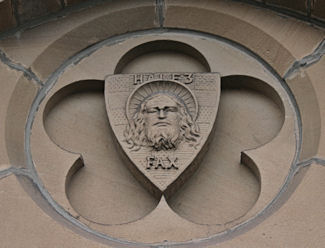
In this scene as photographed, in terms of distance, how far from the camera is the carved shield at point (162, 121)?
3.41 metres

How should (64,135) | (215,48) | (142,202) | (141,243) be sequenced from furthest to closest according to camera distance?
(215,48) → (64,135) → (142,202) → (141,243)

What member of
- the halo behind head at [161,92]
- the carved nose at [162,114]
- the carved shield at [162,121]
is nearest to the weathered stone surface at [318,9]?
the carved shield at [162,121]

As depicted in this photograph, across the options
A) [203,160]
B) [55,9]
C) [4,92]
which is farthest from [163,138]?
[55,9]

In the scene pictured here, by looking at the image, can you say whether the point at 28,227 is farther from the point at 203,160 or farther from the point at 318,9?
the point at 318,9

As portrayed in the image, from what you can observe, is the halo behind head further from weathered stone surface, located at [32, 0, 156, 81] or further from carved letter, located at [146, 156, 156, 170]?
weathered stone surface, located at [32, 0, 156, 81]

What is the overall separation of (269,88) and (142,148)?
0.82 meters

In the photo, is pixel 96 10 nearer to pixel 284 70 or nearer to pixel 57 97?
pixel 57 97

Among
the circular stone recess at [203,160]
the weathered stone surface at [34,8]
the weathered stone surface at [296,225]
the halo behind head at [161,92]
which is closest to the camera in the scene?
the weathered stone surface at [296,225]

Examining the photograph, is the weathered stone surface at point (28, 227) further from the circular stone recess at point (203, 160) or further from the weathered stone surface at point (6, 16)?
the weathered stone surface at point (6, 16)

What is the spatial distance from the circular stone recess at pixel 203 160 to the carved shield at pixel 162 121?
12cm

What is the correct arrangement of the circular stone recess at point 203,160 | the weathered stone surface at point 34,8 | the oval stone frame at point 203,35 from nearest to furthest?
the oval stone frame at point 203,35 → the circular stone recess at point 203,160 → the weathered stone surface at point 34,8

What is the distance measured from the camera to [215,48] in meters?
3.99

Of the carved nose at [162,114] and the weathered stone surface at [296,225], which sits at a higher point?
the carved nose at [162,114]

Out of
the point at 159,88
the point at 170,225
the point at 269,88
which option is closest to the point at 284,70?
the point at 269,88
